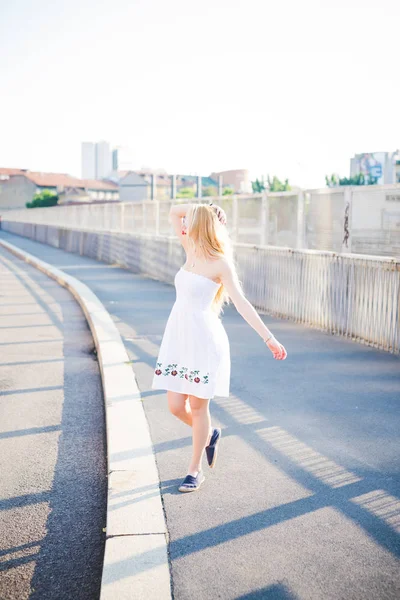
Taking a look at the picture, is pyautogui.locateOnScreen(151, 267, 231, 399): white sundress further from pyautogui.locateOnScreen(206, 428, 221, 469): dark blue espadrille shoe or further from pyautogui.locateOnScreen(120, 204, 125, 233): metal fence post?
pyautogui.locateOnScreen(120, 204, 125, 233): metal fence post

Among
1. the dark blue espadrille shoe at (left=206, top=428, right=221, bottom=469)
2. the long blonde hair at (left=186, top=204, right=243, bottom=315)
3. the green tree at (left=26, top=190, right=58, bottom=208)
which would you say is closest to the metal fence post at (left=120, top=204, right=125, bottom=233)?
the dark blue espadrille shoe at (left=206, top=428, right=221, bottom=469)

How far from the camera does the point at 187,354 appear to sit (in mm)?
4270

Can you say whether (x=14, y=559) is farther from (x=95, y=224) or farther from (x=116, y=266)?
(x=95, y=224)

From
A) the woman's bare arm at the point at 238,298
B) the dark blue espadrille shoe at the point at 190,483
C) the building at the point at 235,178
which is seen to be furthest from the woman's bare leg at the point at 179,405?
the building at the point at 235,178

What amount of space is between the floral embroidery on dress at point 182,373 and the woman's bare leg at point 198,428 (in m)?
0.12

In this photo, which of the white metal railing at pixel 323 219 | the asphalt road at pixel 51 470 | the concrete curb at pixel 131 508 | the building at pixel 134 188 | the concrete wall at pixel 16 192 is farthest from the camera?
the concrete wall at pixel 16 192

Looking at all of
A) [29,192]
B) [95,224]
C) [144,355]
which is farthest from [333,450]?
[29,192]

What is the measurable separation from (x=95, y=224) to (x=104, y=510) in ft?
98.6

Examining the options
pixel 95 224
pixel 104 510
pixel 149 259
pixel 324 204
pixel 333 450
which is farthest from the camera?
pixel 95 224

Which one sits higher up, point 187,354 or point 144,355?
point 187,354

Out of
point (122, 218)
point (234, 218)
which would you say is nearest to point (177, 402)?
point (234, 218)

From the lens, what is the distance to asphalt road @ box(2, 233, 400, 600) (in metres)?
3.22

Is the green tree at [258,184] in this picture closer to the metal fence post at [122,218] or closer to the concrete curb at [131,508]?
the metal fence post at [122,218]

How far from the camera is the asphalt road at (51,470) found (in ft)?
11.0
